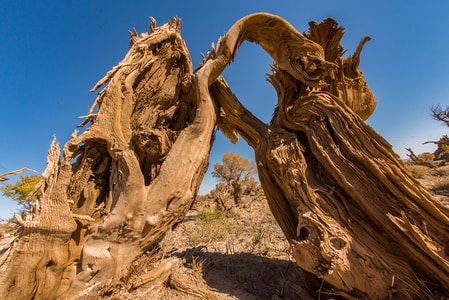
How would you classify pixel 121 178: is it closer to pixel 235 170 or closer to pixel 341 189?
pixel 341 189

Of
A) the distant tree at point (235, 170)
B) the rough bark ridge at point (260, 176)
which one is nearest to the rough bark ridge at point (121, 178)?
the rough bark ridge at point (260, 176)

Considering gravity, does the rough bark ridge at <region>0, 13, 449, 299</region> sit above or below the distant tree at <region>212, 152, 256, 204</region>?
below

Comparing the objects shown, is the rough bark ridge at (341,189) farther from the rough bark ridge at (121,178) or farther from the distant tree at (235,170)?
the distant tree at (235,170)

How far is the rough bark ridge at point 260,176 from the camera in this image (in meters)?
2.42

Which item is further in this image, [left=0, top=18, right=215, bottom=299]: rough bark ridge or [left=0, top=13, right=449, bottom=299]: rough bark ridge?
[left=0, top=13, right=449, bottom=299]: rough bark ridge

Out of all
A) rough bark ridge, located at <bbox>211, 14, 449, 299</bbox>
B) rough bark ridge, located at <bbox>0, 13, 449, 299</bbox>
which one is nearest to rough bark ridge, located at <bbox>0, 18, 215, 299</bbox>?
rough bark ridge, located at <bbox>0, 13, 449, 299</bbox>

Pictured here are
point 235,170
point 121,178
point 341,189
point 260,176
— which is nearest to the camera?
point 121,178

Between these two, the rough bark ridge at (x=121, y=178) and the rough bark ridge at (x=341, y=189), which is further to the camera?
the rough bark ridge at (x=341, y=189)

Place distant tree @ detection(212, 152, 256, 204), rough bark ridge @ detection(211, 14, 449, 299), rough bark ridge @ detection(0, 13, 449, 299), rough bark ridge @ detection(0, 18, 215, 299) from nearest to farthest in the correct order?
rough bark ridge @ detection(0, 18, 215, 299) < rough bark ridge @ detection(0, 13, 449, 299) < rough bark ridge @ detection(211, 14, 449, 299) < distant tree @ detection(212, 152, 256, 204)

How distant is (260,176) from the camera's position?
12.6 feet

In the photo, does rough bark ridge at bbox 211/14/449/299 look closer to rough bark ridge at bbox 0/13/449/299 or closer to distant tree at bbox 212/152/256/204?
A: rough bark ridge at bbox 0/13/449/299

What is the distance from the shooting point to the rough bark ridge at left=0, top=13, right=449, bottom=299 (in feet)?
7.95

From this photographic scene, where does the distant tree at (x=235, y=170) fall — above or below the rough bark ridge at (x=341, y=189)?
above

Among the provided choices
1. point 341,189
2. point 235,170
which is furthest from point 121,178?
point 235,170
